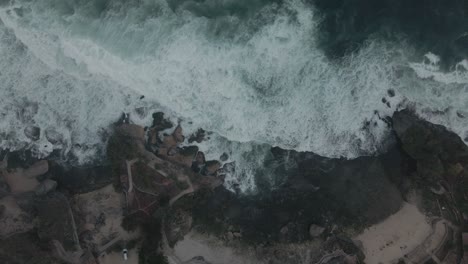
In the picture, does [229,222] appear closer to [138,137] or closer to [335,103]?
[138,137]

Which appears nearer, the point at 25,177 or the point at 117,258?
the point at 117,258

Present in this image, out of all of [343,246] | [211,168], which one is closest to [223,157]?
[211,168]

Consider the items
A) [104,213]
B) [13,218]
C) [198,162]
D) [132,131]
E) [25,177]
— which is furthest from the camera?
[198,162]

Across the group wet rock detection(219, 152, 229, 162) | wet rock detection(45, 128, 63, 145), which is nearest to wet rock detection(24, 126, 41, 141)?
wet rock detection(45, 128, 63, 145)

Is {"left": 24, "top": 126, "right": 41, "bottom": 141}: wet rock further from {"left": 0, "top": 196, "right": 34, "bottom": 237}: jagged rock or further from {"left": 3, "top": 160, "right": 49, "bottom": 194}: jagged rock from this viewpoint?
{"left": 0, "top": 196, "right": 34, "bottom": 237}: jagged rock

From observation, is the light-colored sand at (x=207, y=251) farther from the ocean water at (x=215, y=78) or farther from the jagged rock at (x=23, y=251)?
the jagged rock at (x=23, y=251)

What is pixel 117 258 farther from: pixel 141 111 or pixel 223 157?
pixel 141 111

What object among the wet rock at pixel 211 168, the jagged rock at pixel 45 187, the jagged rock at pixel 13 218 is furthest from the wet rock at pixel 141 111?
the jagged rock at pixel 13 218
